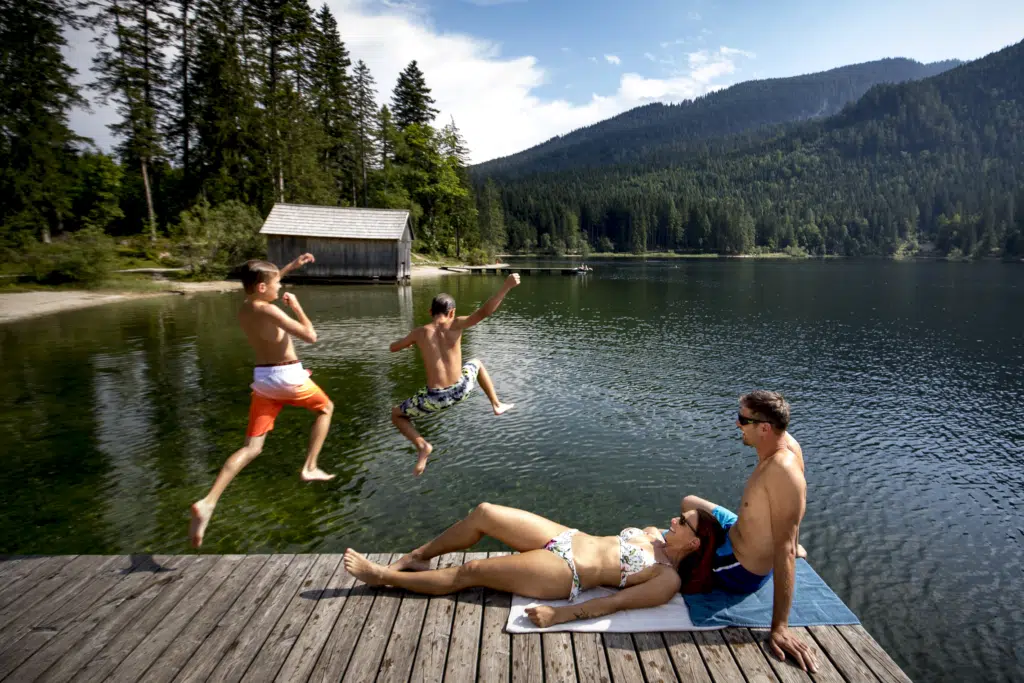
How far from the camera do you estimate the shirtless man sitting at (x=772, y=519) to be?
4.29m

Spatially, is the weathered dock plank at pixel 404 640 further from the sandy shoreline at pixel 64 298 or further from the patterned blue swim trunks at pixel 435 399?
the sandy shoreline at pixel 64 298

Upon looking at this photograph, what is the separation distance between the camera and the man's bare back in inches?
172

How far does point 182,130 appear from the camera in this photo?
4725 centimetres

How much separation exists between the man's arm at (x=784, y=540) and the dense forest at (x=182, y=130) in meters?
42.4

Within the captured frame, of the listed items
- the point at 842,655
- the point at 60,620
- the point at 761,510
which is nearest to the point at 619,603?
the point at 761,510

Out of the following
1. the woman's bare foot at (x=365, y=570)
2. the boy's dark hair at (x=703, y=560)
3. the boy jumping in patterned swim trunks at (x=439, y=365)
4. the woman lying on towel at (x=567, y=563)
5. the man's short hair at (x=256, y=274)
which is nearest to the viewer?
the woman lying on towel at (x=567, y=563)

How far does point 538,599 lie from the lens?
4.89 metres

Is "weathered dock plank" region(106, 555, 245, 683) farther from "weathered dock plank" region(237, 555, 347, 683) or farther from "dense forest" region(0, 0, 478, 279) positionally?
"dense forest" region(0, 0, 478, 279)

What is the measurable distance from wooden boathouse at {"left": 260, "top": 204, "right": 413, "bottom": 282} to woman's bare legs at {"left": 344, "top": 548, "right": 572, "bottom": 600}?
145 feet

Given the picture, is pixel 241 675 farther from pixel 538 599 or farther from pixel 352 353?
pixel 352 353

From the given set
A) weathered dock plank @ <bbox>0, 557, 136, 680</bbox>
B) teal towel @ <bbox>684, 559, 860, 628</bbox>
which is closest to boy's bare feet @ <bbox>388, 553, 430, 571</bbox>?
teal towel @ <bbox>684, 559, 860, 628</bbox>

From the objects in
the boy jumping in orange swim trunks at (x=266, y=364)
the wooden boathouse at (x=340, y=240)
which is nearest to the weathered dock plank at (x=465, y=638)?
the boy jumping in orange swim trunks at (x=266, y=364)

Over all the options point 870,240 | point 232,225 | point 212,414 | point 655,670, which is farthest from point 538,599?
point 870,240

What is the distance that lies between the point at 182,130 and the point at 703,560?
181ft
